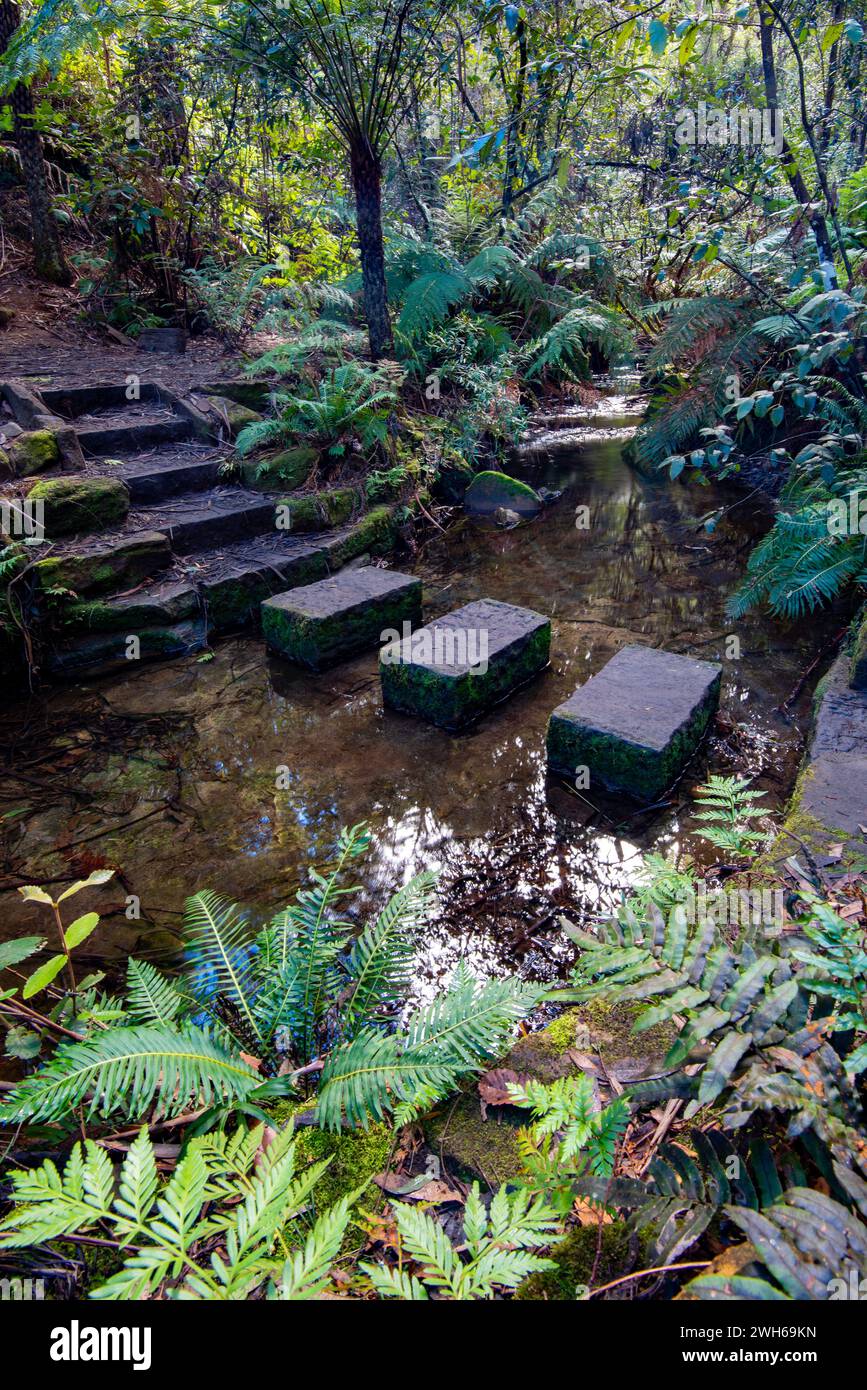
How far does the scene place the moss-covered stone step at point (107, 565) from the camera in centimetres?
380

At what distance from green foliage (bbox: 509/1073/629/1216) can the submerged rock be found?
17.2 ft

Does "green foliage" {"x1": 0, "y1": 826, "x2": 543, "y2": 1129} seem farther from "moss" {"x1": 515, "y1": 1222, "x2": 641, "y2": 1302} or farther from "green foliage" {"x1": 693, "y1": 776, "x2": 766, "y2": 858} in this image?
"green foliage" {"x1": 693, "y1": 776, "x2": 766, "y2": 858}

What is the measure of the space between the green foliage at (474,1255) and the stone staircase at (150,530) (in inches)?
134

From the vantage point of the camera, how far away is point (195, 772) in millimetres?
3096

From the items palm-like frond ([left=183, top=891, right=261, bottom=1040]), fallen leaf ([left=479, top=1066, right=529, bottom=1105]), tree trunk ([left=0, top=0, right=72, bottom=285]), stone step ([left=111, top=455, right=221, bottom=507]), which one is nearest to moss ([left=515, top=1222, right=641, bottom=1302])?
fallen leaf ([left=479, top=1066, right=529, bottom=1105])

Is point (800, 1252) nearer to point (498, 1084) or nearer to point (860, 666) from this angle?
point (498, 1084)

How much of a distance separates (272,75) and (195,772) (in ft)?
18.4

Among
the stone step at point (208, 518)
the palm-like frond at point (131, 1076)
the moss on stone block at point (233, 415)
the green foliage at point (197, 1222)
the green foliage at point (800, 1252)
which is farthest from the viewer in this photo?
the moss on stone block at point (233, 415)

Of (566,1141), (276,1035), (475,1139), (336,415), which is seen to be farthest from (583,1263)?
(336,415)

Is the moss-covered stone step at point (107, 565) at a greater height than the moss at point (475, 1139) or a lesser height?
greater

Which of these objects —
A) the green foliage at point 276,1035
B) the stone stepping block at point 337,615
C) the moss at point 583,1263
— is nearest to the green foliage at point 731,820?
the green foliage at point 276,1035

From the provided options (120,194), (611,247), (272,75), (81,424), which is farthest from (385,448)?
(611,247)

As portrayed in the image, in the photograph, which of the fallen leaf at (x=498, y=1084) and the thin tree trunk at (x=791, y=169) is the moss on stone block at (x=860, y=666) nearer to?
the thin tree trunk at (x=791, y=169)
